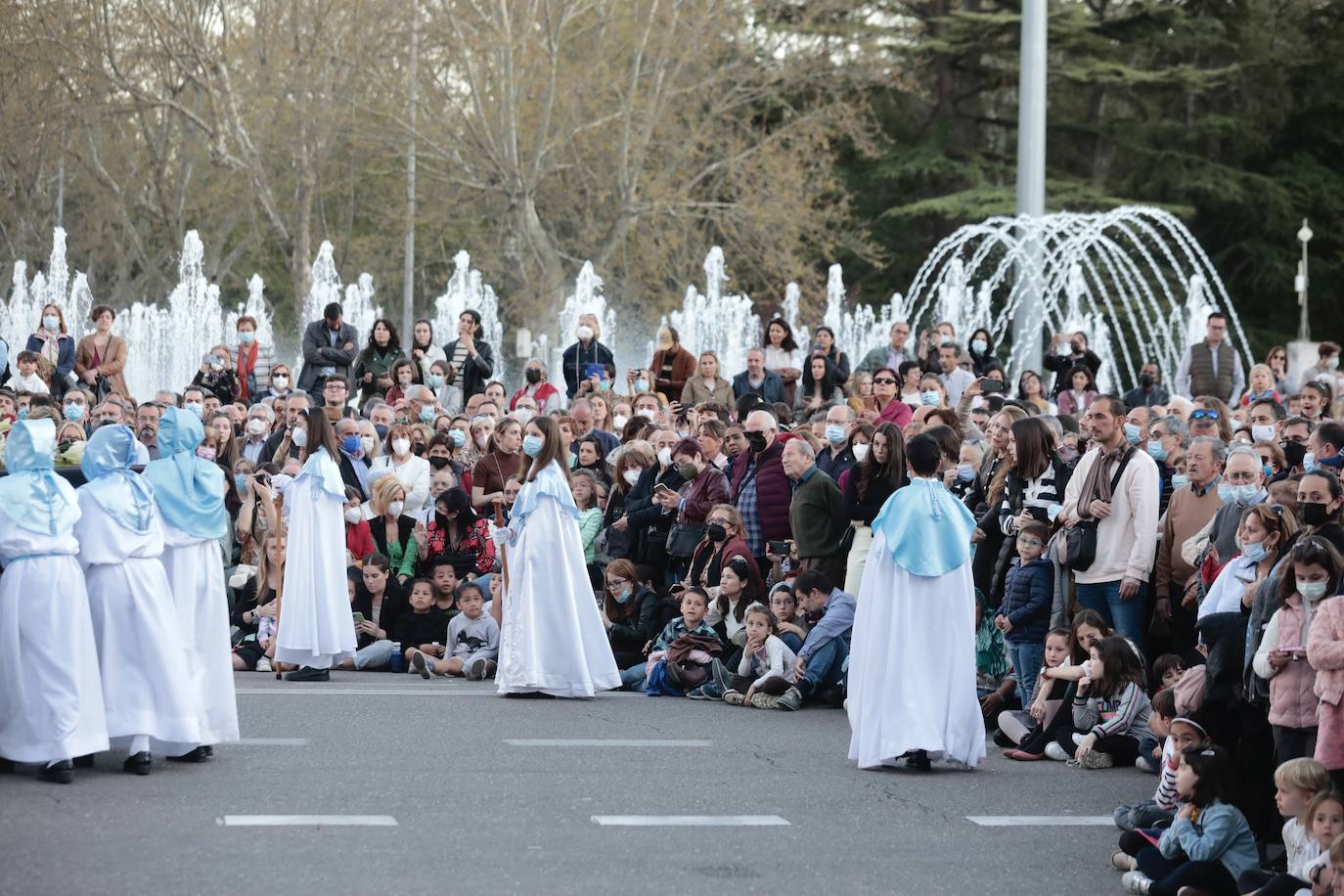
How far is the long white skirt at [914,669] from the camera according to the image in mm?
11312

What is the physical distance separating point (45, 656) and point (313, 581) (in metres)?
4.87

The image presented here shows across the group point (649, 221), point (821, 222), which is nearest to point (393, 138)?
point (649, 221)

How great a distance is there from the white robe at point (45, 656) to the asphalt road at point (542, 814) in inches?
9.1

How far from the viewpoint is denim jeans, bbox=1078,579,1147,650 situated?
41.8 ft

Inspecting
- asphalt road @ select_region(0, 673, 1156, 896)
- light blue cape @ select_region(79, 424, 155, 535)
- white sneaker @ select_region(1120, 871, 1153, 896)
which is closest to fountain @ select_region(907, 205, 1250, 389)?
asphalt road @ select_region(0, 673, 1156, 896)

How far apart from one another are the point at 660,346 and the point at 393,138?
16556 millimetres

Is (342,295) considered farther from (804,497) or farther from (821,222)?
(804,497)

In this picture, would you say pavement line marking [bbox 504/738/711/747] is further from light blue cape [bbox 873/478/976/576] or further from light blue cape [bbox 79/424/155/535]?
light blue cape [bbox 79/424/155/535]

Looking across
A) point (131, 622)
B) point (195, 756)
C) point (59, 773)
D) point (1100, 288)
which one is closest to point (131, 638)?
point (131, 622)

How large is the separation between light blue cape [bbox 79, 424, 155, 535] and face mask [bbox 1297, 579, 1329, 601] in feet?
19.6

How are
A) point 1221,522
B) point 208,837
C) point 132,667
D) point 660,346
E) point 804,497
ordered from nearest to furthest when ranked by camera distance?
point 208,837 → point 132,667 → point 1221,522 → point 804,497 → point 660,346

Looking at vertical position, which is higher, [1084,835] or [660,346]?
[660,346]

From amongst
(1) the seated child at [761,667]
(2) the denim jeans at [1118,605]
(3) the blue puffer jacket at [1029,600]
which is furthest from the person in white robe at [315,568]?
(2) the denim jeans at [1118,605]

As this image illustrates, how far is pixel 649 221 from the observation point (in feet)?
135
